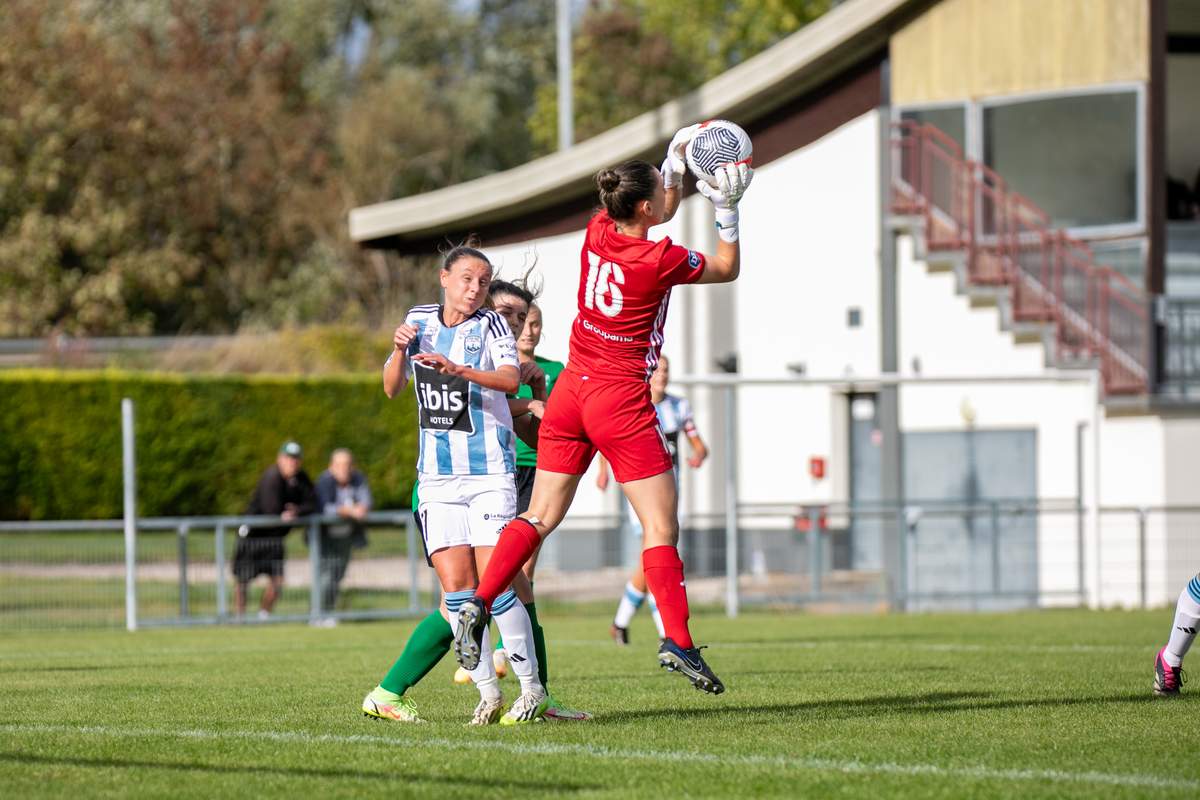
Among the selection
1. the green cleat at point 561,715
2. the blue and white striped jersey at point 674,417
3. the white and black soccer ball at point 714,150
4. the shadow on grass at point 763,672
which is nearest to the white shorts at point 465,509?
the green cleat at point 561,715

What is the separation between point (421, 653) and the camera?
7.03m

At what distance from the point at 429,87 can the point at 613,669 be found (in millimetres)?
40262

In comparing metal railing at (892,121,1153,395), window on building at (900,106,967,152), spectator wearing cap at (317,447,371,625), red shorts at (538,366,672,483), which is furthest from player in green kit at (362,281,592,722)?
window on building at (900,106,967,152)

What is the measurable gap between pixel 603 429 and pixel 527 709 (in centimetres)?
121

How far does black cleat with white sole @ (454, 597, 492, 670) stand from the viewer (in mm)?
6430

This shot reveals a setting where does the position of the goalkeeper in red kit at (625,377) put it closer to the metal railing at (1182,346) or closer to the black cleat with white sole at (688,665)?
the black cleat with white sole at (688,665)

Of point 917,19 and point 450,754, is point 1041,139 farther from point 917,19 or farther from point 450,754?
point 450,754

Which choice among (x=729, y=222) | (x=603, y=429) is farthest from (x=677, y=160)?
(x=603, y=429)

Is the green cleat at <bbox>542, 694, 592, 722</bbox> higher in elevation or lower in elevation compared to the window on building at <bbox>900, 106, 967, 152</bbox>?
lower

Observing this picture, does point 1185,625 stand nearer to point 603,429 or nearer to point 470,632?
point 603,429

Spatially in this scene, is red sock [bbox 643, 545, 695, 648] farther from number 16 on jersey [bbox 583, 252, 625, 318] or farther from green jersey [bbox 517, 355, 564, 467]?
green jersey [bbox 517, 355, 564, 467]

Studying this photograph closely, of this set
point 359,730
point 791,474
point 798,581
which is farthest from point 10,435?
point 359,730

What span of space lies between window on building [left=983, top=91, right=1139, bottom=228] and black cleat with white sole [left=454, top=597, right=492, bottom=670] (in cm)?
1671

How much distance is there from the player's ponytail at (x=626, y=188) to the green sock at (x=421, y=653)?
72.1 inches
